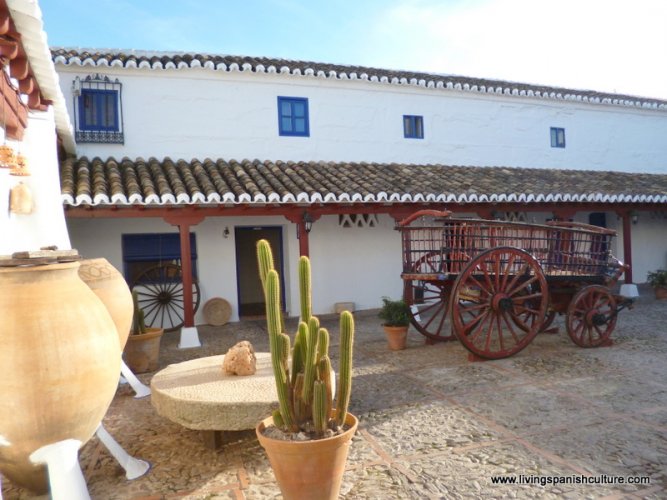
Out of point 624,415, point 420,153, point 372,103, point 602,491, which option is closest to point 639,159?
point 420,153

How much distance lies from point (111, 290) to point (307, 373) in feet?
8.04

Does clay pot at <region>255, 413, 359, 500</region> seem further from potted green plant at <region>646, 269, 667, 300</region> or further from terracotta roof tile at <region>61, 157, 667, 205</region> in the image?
potted green plant at <region>646, 269, 667, 300</region>

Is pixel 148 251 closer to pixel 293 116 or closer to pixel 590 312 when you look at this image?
pixel 293 116

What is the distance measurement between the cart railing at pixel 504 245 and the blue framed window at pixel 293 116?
16.2ft

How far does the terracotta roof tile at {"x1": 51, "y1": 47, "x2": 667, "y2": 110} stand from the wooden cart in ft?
18.7

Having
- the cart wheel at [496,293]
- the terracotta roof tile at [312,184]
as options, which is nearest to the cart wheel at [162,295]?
the terracotta roof tile at [312,184]

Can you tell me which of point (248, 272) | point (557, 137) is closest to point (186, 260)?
point (248, 272)

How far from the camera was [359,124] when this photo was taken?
1145 centimetres

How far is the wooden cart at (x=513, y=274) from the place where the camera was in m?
6.11

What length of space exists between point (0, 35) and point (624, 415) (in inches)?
248

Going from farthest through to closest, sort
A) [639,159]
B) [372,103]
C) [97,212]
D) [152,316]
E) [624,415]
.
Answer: [639,159] < [372,103] < [152,316] < [97,212] < [624,415]

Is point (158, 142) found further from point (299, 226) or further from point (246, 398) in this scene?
point (246, 398)

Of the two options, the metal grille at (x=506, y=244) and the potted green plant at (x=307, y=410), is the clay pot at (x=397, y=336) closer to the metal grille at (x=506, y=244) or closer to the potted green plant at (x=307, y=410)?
the metal grille at (x=506, y=244)

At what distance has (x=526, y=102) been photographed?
1319cm
